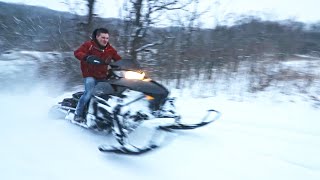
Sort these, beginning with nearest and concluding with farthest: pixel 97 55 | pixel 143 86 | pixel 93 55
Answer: pixel 143 86 → pixel 93 55 → pixel 97 55

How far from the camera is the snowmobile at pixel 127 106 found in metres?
4.32

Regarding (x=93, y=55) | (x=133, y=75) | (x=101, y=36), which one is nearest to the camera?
(x=133, y=75)

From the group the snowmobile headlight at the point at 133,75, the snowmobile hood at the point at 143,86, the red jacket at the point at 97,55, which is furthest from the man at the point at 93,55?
the snowmobile hood at the point at 143,86

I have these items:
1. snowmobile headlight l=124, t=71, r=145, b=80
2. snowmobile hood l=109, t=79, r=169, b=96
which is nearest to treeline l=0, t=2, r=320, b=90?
snowmobile headlight l=124, t=71, r=145, b=80

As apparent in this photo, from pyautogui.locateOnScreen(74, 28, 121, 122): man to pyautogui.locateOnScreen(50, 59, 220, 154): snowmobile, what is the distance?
0.14m

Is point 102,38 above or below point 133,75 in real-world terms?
above

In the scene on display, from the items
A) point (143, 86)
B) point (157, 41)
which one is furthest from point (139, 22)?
point (143, 86)

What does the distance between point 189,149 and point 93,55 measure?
1.94 meters

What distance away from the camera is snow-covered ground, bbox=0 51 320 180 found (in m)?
3.71

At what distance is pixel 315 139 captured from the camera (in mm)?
4801

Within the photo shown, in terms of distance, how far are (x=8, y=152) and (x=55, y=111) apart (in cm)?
180

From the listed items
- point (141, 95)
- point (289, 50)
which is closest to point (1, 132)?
point (141, 95)

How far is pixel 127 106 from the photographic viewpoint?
14.4 ft

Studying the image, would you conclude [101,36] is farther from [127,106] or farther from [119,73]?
[127,106]
